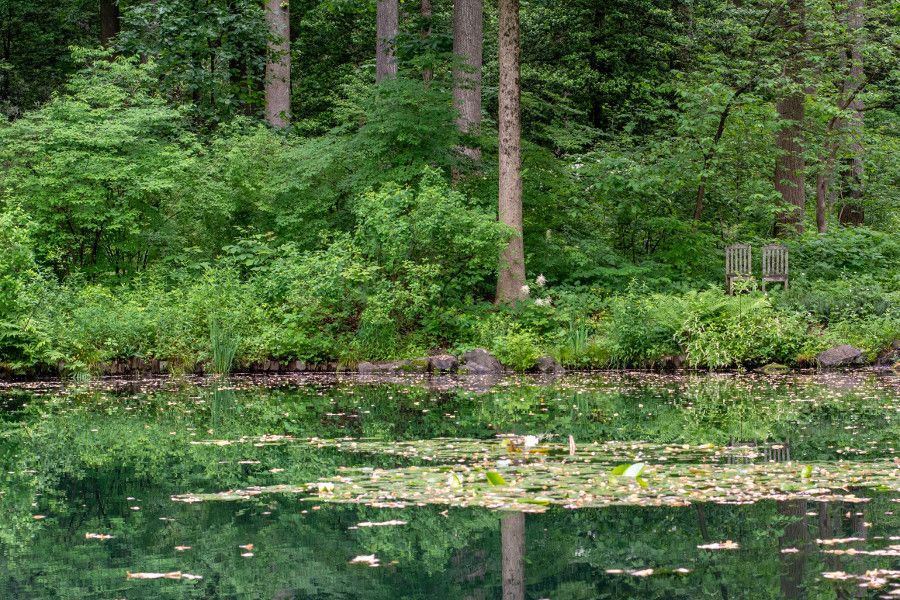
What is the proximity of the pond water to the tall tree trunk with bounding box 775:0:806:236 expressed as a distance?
38.7ft

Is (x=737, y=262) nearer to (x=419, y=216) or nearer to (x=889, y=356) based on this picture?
(x=889, y=356)

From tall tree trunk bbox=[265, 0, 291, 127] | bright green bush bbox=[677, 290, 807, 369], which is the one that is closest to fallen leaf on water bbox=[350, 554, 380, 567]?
bright green bush bbox=[677, 290, 807, 369]

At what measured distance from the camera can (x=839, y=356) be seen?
16641mm

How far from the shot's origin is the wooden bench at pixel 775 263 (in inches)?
761

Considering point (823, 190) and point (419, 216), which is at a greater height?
point (823, 190)

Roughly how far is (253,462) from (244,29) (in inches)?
713

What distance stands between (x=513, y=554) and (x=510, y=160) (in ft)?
44.7

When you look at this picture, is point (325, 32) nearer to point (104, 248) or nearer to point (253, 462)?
point (104, 248)

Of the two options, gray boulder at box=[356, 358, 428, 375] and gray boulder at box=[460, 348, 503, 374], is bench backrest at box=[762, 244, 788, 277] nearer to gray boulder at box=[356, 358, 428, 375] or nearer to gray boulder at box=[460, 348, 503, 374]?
gray boulder at box=[460, 348, 503, 374]

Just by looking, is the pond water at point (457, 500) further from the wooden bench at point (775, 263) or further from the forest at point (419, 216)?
the wooden bench at point (775, 263)

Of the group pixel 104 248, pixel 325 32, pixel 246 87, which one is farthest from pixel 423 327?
pixel 325 32

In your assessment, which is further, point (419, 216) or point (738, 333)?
point (419, 216)

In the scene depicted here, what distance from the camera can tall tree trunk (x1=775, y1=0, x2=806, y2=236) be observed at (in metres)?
22.9

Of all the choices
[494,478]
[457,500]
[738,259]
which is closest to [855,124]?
[738,259]
